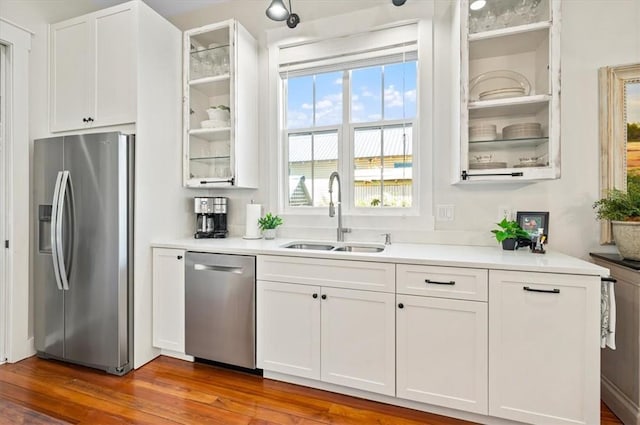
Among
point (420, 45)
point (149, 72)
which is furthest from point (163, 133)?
point (420, 45)

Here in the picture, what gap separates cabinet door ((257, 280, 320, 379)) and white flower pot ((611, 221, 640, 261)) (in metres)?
1.78

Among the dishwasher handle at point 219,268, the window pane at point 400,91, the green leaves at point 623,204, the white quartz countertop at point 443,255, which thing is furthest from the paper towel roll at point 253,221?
the green leaves at point 623,204

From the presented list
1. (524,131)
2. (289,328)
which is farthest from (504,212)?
(289,328)

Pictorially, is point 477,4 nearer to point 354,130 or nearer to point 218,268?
point 354,130

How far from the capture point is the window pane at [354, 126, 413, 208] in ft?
8.34

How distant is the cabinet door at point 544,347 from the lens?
1550 millimetres

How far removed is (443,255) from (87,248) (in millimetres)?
2452

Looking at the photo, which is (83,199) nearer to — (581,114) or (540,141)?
(540,141)

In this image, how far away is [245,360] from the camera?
7.23 ft

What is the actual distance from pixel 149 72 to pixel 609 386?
3.73 m

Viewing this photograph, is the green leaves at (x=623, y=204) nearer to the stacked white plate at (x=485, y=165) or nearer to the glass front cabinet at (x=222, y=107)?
the stacked white plate at (x=485, y=165)

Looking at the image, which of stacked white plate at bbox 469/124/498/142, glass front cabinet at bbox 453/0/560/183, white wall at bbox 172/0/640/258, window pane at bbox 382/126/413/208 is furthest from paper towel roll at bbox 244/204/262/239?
stacked white plate at bbox 469/124/498/142

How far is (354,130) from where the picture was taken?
8.77ft

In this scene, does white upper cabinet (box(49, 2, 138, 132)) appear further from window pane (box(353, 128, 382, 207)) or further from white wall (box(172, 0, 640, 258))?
white wall (box(172, 0, 640, 258))
